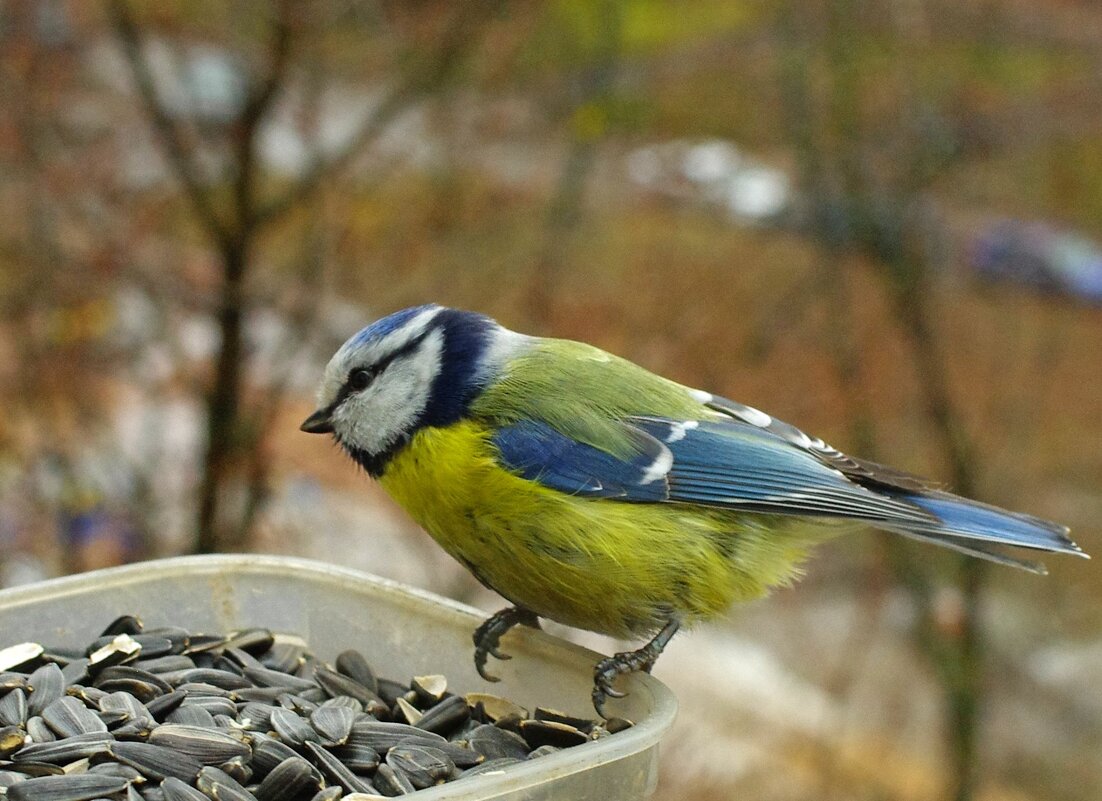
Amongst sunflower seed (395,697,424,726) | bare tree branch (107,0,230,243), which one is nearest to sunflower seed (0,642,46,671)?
sunflower seed (395,697,424,726)

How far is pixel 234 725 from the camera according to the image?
6.17 ft

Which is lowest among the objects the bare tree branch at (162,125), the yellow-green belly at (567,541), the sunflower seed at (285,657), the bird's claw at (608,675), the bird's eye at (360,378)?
the sunflower seed at (285,657)

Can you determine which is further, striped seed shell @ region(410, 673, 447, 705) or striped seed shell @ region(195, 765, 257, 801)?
striped seed shell @ region(410, 673, 447, 705)

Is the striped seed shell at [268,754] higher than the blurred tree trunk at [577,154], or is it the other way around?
the blurred tree trunk at [577,154]

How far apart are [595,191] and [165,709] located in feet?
16.9

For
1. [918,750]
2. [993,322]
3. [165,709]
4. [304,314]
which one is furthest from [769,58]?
[165,709]

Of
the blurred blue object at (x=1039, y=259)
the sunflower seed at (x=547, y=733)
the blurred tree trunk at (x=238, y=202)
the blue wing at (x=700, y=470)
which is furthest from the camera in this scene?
the blurred blue object at (x=1039, y=259)

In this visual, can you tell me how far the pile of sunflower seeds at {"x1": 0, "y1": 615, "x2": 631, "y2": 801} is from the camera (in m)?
1.72

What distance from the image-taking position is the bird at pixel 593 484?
87.7 inches

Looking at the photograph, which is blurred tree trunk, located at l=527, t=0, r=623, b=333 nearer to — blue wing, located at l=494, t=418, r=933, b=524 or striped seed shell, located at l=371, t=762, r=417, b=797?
blue wing, located at l=494, t=418, r=933, b=524

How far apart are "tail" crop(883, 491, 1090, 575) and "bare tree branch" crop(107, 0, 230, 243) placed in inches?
98.7

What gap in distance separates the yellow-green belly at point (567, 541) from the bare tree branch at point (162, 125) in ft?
6.85

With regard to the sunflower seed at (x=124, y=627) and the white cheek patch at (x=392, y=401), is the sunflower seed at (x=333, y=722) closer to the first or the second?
the sunflower seed at (x=124, y=627)

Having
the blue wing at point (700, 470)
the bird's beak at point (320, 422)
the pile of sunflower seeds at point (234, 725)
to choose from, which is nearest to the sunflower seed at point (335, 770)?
the pile of sunflower seeds at point (234, 725)
